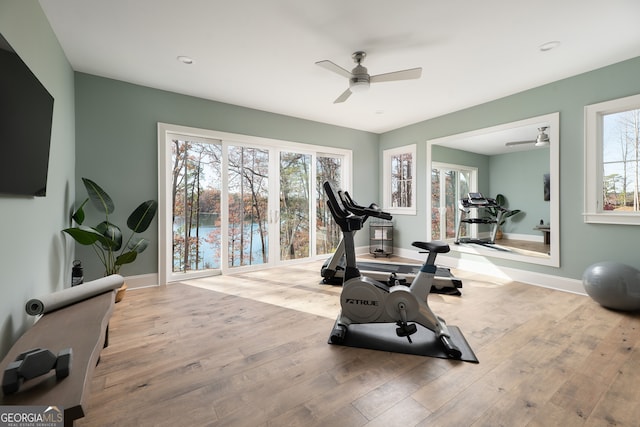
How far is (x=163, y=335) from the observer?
2371 mm

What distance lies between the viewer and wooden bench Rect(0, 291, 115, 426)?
3.28 ft

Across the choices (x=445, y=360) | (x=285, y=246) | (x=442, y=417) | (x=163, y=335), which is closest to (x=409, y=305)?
(x=445, y=360)

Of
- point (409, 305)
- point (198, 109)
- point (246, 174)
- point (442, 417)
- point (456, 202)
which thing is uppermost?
point (198, 109)

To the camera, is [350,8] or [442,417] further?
[350,8]

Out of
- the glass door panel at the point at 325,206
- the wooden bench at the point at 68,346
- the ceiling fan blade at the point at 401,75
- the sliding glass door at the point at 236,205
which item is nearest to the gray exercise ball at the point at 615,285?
the ceiling fan blade at the point at 401,75

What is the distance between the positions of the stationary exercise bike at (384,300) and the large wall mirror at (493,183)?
2.76 meters

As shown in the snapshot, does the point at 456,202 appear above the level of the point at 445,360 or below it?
above

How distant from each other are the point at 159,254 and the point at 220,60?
8.60ft

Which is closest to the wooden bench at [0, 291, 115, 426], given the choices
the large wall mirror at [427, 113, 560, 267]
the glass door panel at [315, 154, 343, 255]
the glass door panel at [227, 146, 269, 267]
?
the glass door panel at [227, 146, 269, 267]

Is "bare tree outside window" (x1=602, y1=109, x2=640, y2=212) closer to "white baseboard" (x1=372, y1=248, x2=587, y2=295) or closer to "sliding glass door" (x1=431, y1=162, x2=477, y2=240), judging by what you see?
"white baseboard" (x1=372, y1=248, x2=587, y2=295)

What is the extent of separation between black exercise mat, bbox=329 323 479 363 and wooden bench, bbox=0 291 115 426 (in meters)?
1.56

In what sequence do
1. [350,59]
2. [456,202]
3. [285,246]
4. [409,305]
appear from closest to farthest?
[409,305] → [350,59] → [285,246] → [456,202]

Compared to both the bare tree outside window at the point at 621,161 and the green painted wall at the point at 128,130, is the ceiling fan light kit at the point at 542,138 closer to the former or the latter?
the bare tree outside window at the point at 621,161

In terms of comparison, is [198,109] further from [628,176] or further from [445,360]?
[628,176]
